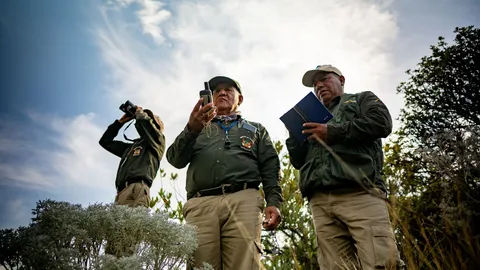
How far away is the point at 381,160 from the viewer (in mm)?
2852

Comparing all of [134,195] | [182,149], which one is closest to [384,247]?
[182,149]

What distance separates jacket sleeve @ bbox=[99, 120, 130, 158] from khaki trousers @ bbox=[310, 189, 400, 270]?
310 centimetres

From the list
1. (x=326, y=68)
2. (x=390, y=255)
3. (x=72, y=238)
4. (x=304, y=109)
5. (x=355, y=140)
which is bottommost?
(x=390, y=255)

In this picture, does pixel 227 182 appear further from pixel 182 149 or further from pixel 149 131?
pixel 149 131

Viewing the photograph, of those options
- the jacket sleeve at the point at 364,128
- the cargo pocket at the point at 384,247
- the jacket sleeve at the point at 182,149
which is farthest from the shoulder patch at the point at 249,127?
the cargo pocket at the point at 384,247

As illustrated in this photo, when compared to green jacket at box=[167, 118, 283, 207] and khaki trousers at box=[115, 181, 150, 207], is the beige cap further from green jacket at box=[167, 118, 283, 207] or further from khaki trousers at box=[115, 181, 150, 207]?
khaki trousers at box=[115, 181, 150, 207]

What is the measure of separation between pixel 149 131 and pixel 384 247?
3.16 m

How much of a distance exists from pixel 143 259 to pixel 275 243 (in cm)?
390

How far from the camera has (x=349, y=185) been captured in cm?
271

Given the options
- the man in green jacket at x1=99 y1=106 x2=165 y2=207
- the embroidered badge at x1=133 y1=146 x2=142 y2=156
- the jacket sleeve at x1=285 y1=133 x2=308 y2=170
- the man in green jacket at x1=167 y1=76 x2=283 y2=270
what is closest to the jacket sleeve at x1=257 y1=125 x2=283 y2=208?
the man in green jacket at x1=167 y1=76 x2=283 y2=270

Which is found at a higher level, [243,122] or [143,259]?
[243,122]

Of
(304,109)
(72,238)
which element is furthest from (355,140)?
(72,238)

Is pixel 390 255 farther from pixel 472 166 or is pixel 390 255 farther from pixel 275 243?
pixel 275 243

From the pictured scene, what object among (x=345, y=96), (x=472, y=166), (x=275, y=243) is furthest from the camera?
(x=275, y=243)
